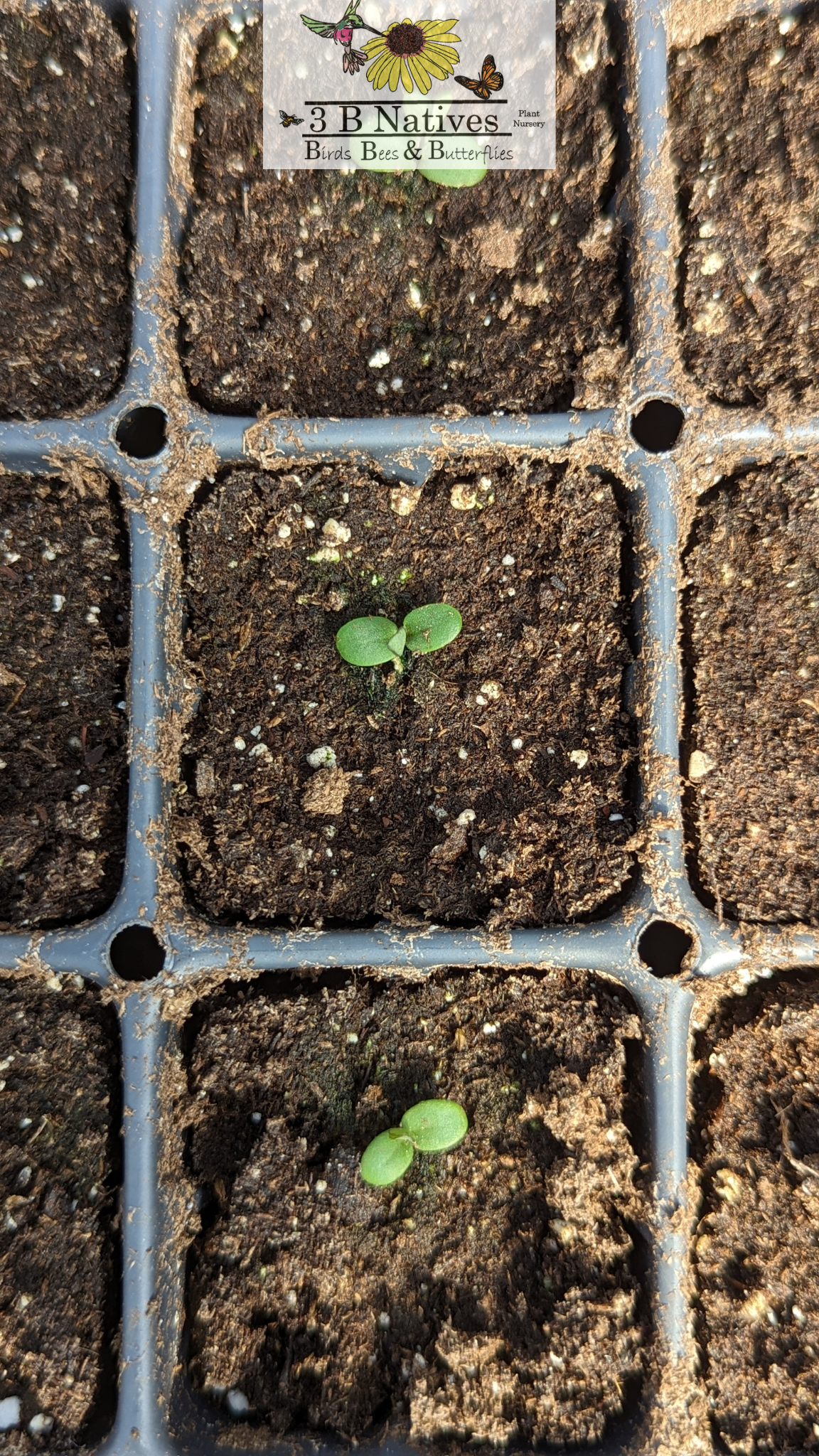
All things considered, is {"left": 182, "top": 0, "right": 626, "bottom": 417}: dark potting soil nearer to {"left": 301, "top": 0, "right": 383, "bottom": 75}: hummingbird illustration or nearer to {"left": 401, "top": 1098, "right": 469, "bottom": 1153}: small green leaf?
{"left": 301, "top": 0, "right": 383, "bottom": 75}: hummingbird illustration

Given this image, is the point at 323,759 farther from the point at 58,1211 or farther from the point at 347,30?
the point at 347,30

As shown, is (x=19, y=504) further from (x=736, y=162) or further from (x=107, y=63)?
(x=736, y=162)

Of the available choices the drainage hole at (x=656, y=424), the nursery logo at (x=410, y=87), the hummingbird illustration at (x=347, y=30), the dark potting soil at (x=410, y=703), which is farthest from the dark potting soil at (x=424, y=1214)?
the hummingbird illustration at (x=347, y=30)

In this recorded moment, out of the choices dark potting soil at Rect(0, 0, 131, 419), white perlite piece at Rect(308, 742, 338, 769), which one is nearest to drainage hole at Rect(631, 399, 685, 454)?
white perlite piece at Rect(308, 742, 338, 769)

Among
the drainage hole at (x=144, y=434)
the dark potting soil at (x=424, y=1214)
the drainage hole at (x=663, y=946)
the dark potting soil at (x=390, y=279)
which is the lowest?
the dark potting soil at (x=424, y=1214)

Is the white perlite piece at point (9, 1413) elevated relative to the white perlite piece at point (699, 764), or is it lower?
lower

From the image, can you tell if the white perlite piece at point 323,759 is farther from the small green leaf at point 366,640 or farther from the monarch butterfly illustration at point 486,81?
the monarch butterfly illustration at point 486,81

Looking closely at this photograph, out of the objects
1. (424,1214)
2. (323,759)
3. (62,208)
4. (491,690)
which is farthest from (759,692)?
(62,208)
